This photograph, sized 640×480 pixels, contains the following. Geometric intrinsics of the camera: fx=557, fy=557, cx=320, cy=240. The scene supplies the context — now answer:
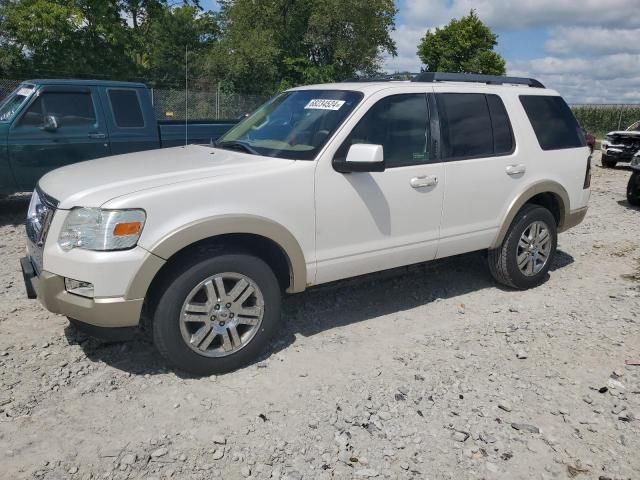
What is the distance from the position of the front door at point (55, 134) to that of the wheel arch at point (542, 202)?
5.72m

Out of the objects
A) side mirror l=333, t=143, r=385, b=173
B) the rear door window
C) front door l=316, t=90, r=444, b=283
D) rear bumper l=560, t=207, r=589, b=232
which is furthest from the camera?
rear bumper l=560, t=207, r=589, b=232

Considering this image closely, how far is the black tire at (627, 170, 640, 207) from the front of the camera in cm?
969

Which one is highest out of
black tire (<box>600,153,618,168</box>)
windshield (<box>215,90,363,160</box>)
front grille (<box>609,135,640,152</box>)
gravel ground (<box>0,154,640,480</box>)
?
windshield (<box>215,90,363,160</box>)

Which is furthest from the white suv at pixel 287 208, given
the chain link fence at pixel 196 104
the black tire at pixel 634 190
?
the chain link fence at pixel 196 104

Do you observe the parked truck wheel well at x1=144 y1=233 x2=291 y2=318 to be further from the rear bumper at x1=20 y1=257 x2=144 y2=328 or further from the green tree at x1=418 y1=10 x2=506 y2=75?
the green tree at x1=418 y1=10 x2=506 y2=75

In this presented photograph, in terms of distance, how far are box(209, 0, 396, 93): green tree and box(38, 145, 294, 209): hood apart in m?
28.1

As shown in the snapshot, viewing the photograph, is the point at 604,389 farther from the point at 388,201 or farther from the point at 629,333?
the point at 388,201

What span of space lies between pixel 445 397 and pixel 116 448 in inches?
77.3

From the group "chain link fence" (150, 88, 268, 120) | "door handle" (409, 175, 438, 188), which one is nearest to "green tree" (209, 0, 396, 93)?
"chain link fence" (150, 88, 268, 120)

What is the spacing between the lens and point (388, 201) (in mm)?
4145

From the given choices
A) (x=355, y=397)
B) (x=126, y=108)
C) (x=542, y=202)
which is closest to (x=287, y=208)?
(x=355, y=397)

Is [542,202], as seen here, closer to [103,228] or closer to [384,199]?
[384,199]

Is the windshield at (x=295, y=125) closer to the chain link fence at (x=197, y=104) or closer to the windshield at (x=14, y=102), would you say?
the windshield at (x=14, y=102)

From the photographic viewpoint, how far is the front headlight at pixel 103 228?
3160 mm
